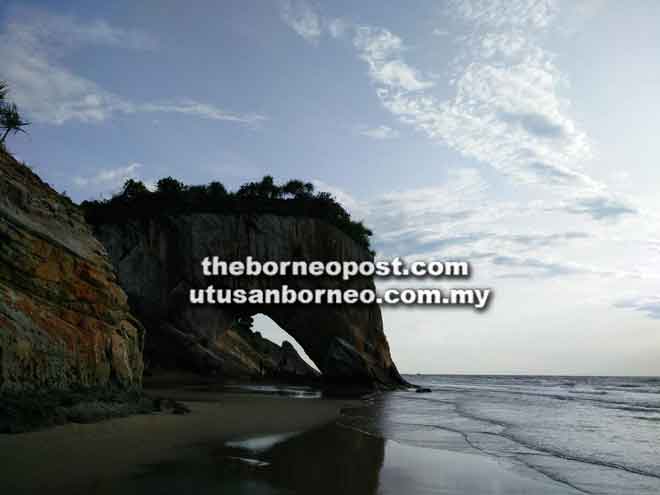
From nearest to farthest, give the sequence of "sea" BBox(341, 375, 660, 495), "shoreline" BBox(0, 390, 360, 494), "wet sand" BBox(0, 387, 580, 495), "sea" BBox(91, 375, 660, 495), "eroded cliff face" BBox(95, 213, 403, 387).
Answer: "shoreline" BBox(0, 390, 360, 494) < "wet sand" BBox(0, 387, 580, 495) < "sea" BBox(91, 375, 660, 495) < "sea" BBox(341, 375, 660, 495) < "eroded cliff face" BBox(95, 213, 403, 387)

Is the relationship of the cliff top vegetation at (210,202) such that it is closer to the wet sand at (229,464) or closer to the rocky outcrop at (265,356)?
the rocky outcrop at (265,356)

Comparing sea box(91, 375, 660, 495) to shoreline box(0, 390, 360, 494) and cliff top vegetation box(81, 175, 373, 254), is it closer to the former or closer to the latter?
shoreline box(0, 390, 360, 494)

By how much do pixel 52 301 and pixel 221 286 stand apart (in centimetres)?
2329

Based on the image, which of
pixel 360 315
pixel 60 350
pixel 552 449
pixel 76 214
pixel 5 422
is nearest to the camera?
pixel 5 422

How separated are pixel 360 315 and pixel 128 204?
17911mm

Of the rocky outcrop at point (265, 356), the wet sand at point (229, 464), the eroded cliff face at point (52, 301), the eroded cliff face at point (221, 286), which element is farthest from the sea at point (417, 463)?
the rocky outcrop at point (265, 356)

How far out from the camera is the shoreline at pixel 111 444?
5.39 meters

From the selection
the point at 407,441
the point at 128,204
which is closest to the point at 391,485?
the point at 407,441

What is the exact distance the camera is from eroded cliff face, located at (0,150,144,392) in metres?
8.58

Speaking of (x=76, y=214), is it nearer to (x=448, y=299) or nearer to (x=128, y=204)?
(x=448, y=299)

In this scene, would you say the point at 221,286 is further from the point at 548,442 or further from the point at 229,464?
the point at 229,464

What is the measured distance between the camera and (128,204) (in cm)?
3269

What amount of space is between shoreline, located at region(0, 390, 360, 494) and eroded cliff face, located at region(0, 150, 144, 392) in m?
1.39

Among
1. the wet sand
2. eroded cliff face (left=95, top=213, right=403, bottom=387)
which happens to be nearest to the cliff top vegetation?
eroded cliff face (left=95, top=213, right=403, bottom=387)
